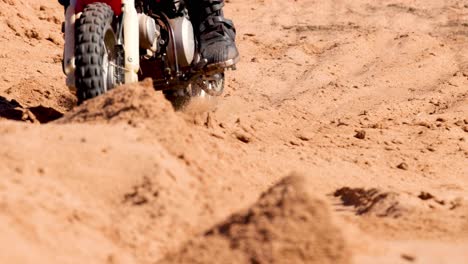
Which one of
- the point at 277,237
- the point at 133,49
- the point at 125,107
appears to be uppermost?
the point at 133,49

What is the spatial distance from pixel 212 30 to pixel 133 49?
995mm

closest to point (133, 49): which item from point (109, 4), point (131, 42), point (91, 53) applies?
point (131, 42)

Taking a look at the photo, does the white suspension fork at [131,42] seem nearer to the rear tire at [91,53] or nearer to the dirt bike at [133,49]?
the dirt bike at [133,49]

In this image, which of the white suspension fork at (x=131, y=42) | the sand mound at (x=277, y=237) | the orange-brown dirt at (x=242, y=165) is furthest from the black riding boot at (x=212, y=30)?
the sand mound at (x=277, y=237)

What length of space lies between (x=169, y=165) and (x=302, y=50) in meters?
7.40

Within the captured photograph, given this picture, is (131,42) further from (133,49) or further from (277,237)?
(277,237)

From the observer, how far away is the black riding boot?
6504mm

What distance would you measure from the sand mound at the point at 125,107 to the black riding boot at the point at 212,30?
170 cm

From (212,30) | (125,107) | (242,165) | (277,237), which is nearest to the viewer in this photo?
(277,237)

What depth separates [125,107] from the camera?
15.0 feet

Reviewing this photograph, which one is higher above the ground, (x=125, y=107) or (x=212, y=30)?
(x=212, y=30)

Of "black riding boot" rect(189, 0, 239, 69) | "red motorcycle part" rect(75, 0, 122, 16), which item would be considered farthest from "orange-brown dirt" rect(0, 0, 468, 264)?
"red motorcycle part" rect(75, 0, 122, 16)

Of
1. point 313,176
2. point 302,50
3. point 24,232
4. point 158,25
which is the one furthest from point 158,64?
point 302,50

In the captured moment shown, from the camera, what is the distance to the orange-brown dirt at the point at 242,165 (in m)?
3.26
